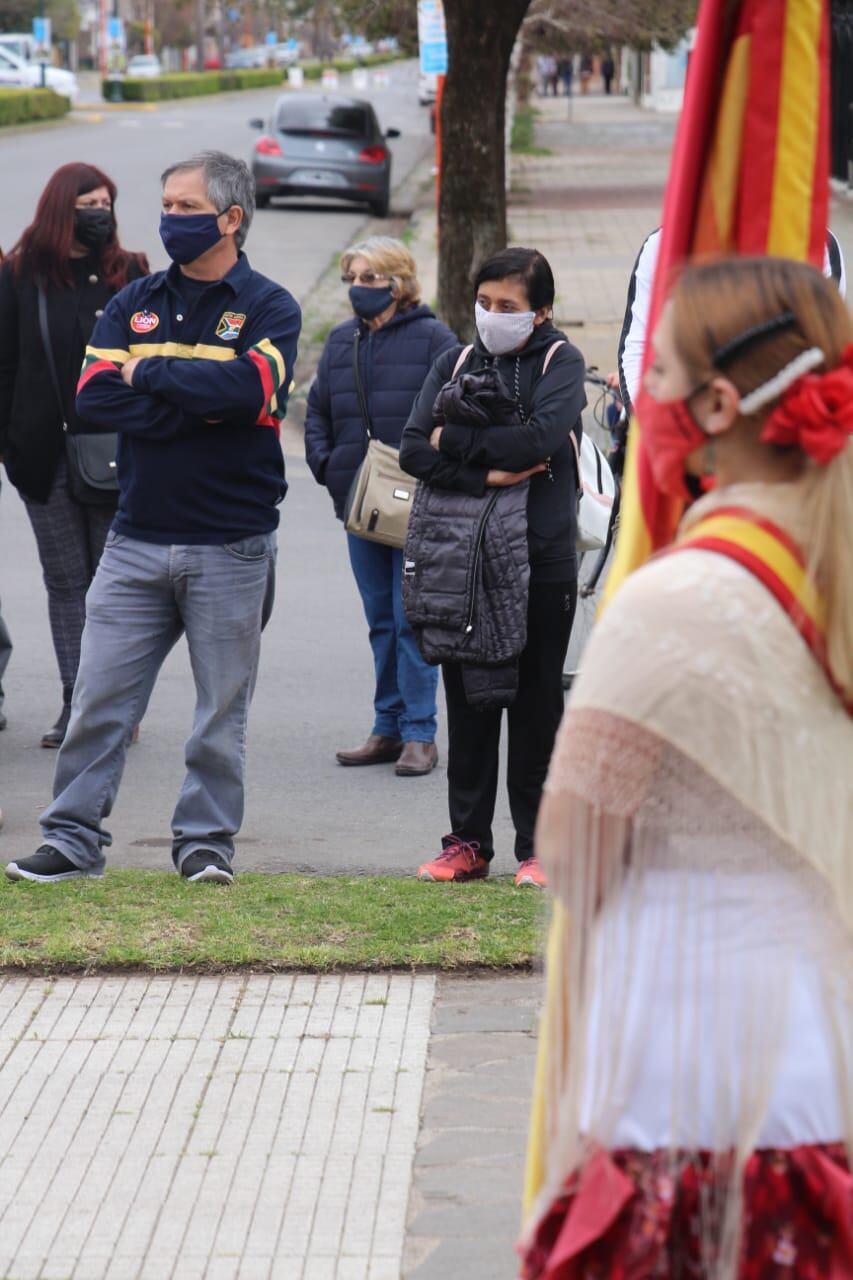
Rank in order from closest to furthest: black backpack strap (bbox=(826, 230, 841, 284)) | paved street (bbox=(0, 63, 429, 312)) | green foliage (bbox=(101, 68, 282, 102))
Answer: black backpack strap (bbox=(826, 230, 841, 284)), paved street (bbox=(0, 63, 429, 312)), green foliage (bbox=(101, 68, 282, 102))

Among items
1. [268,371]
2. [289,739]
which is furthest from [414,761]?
[268,371]

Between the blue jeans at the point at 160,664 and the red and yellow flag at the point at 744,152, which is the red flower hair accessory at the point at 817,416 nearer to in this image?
the red and yellow flag at the point at 744,152

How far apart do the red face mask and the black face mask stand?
451 centimetres

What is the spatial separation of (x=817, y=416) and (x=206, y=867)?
371cm

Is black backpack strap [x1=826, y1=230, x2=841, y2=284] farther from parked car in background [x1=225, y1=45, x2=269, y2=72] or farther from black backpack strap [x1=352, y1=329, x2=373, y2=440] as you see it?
parked car in background [x1=225, y1=45, x2=269, y2=72]

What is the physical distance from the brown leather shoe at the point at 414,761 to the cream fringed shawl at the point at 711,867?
483 centimetres

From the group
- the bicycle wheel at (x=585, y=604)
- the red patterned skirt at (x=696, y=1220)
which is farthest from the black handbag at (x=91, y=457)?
the red patterned skirt at (x=696, y=1220)

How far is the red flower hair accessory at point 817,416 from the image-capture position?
2070mm

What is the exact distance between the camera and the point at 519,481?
5340mm

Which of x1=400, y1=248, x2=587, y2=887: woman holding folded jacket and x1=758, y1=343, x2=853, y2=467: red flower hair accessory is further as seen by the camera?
x1=400, y1=248, x2=587, y2=887: woman holding folded jacket

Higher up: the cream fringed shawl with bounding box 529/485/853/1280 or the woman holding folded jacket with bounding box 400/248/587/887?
the cream fringed shawl with bounding box 529/485/853/1280

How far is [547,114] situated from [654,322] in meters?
67.6

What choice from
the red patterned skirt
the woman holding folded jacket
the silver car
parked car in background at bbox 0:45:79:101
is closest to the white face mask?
the woman holding folded jacket

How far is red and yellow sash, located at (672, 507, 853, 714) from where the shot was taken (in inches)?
81.4
